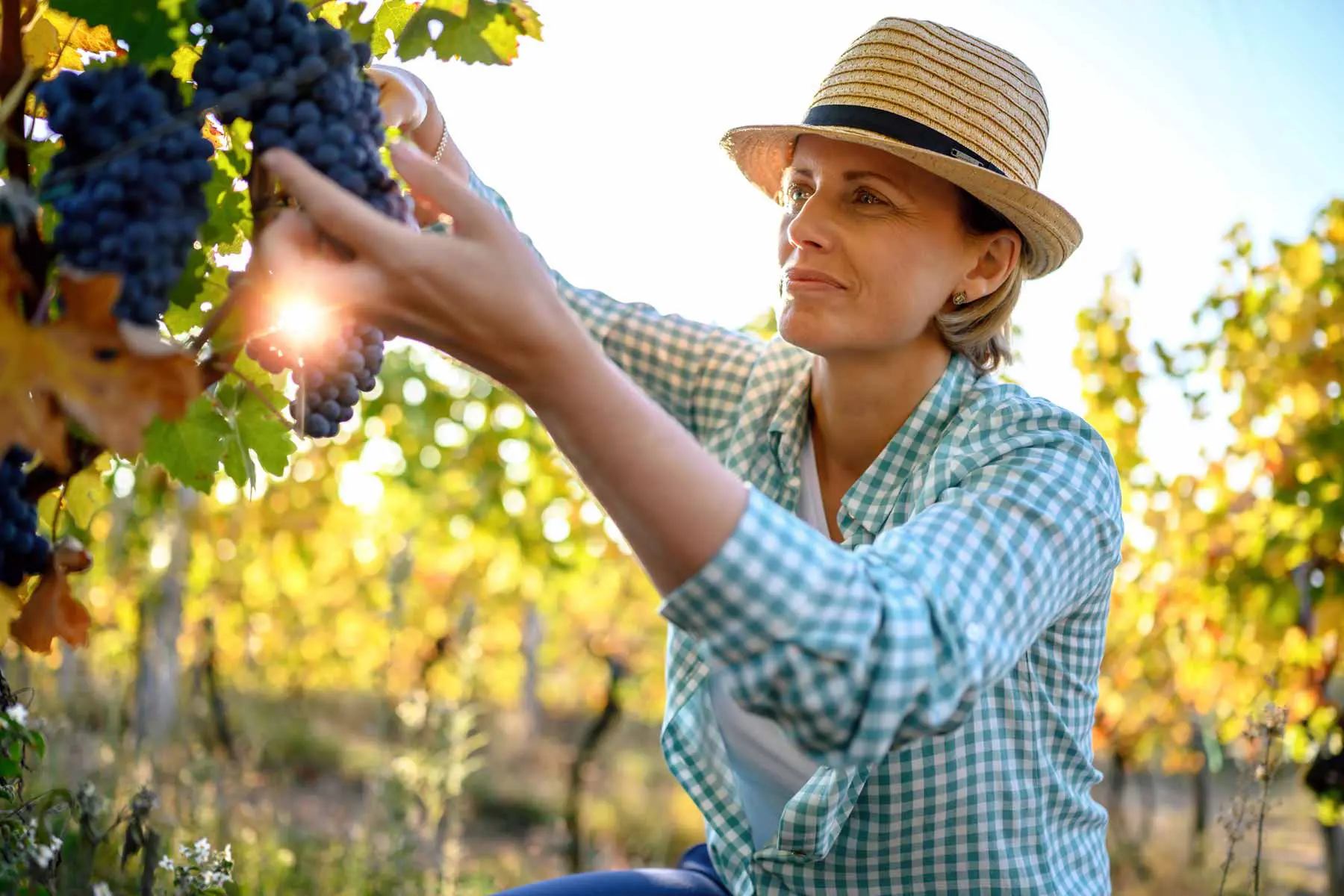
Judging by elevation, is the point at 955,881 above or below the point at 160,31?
below

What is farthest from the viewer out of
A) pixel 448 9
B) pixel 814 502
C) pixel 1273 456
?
pixel 1273 456

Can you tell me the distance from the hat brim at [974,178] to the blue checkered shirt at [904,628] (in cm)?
28

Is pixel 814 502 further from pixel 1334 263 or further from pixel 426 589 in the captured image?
pixel 426 589

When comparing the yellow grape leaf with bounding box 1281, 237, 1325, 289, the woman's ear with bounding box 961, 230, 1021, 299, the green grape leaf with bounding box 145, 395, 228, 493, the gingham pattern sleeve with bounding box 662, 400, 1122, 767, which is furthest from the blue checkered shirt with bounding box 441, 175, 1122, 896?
the yellow grape leaf with bounding box 1281, 237, 1325, 289

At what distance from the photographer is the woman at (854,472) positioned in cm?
106

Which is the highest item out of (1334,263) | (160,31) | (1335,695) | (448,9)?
(1334,263)

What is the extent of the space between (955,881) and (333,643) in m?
9.32

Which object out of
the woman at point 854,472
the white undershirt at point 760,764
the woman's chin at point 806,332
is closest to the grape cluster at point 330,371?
the woman at point 854,472

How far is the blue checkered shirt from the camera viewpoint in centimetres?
115

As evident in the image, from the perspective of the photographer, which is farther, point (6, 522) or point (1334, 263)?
point (1334, 263)

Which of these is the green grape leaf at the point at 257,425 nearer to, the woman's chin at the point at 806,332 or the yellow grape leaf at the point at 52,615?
the yellow grape leaf at the point at 52,615

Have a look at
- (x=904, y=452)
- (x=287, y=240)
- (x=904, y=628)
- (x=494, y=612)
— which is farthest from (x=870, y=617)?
→ (x=494, y=612)

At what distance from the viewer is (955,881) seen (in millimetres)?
1804

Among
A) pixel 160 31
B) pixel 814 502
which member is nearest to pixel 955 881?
pixel 814 502
